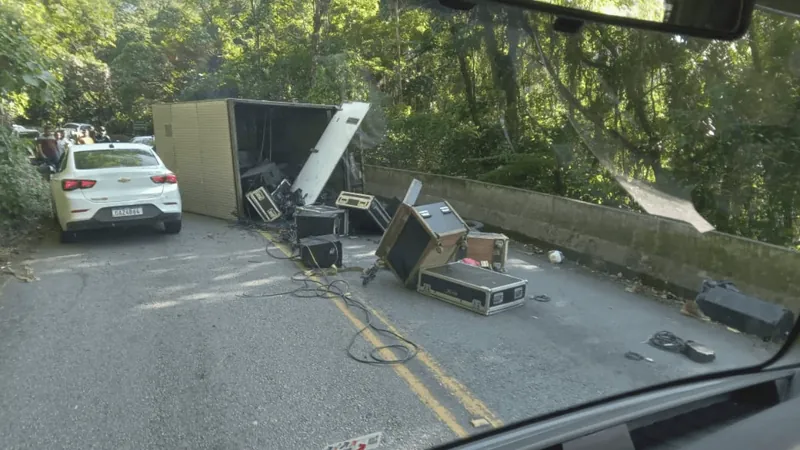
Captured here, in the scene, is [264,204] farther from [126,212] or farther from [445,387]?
[445,387]

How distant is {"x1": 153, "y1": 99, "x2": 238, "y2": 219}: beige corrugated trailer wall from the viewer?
1172cm

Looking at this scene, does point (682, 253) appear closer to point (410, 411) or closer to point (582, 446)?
point (410, 411)

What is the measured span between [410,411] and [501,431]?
1800mm

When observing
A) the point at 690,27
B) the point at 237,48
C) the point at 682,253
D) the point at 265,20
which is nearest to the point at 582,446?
the point at 690,27

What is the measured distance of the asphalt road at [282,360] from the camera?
3498 mm

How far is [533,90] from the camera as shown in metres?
6.29

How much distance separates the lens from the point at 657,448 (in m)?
1.96

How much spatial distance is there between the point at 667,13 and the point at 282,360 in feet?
11.6

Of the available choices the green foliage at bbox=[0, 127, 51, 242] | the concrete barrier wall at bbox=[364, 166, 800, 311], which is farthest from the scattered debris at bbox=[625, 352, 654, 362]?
the green foliage at bbox=[0, 127, 51, 242]

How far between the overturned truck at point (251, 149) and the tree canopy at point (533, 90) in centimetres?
161

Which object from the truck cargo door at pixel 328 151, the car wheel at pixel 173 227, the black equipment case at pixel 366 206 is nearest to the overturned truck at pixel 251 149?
the truck cargo door at pixel 328 151

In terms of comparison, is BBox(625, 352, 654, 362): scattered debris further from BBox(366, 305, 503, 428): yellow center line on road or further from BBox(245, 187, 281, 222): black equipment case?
BBox(245, 187, 281, 222): black equipment case

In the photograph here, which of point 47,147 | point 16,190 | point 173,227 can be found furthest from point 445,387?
point 47,147

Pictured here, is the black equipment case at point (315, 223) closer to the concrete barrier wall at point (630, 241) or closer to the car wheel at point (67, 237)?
the concrete barrier wall at point (630, 241)
